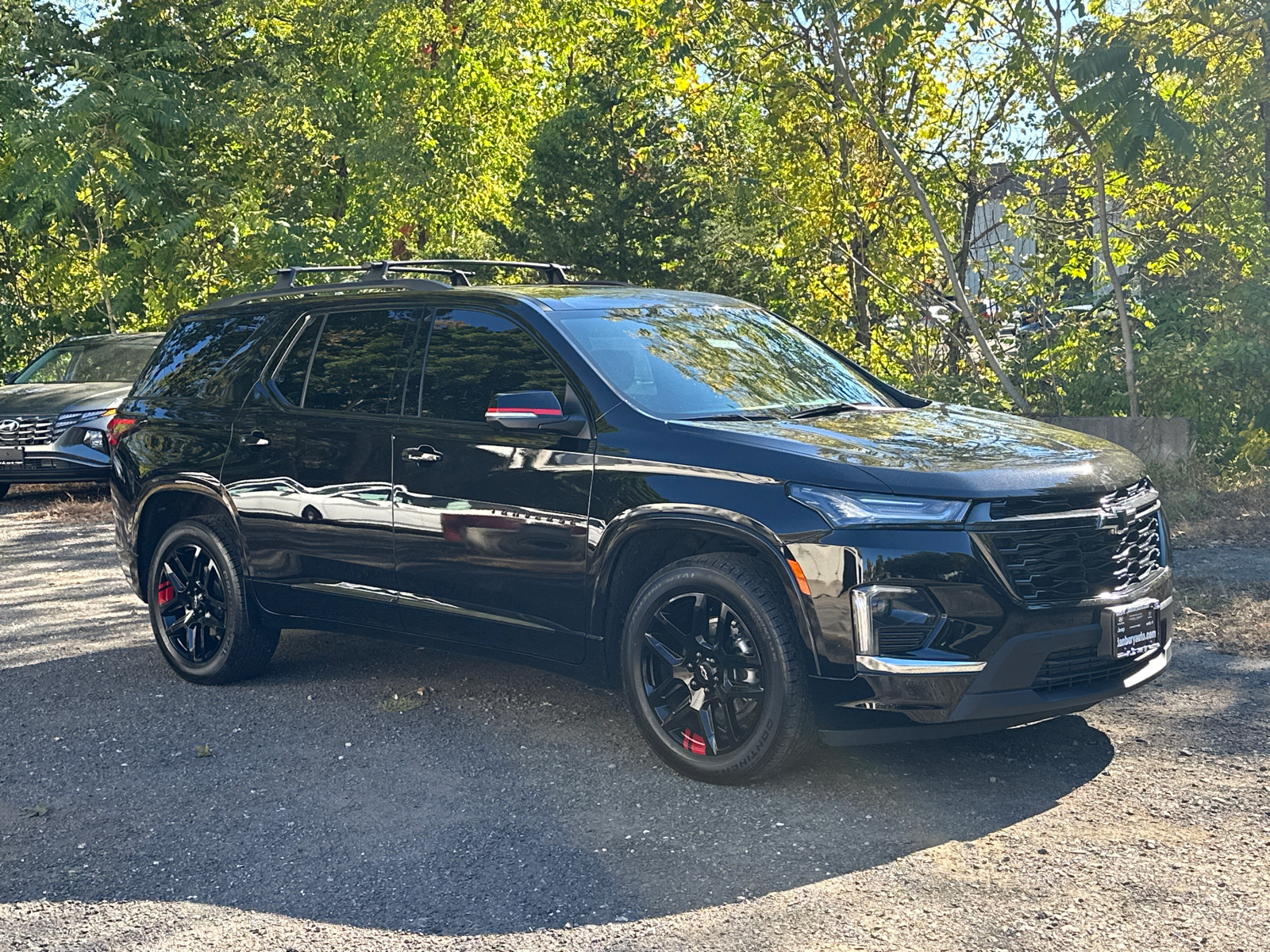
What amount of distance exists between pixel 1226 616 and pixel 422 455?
14.2ft

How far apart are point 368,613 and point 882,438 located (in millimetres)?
2389

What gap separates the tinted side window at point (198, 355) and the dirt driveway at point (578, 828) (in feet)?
4.87

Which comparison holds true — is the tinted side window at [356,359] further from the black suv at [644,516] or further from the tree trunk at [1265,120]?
the tree trunk at [1265,120]

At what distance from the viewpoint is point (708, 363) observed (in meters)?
5.81

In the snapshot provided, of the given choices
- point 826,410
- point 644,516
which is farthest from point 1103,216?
point 644,516

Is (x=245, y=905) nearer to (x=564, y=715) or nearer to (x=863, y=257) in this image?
(x=564, y=715)

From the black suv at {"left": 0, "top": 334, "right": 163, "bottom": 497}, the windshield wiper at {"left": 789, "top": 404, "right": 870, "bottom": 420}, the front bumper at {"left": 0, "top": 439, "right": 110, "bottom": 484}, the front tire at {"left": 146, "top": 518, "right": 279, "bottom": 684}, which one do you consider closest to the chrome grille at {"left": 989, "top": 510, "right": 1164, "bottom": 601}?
the windshield wiper at {"left": 789, "top": 404, "right": 870, "bottom": 420}

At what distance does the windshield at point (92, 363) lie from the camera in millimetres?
15406

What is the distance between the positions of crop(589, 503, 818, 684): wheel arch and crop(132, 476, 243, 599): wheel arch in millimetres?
2294

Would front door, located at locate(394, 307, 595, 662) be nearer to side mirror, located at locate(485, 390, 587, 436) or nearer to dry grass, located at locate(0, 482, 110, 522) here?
side mirror, located at locate(485, 390, 587, 436)

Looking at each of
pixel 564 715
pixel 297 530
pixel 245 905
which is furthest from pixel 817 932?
pixel 297 530

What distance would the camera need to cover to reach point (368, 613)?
6.10 meters

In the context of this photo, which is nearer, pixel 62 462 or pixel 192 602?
pixel 192 602

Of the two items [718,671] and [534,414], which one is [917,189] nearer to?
[534,414]
